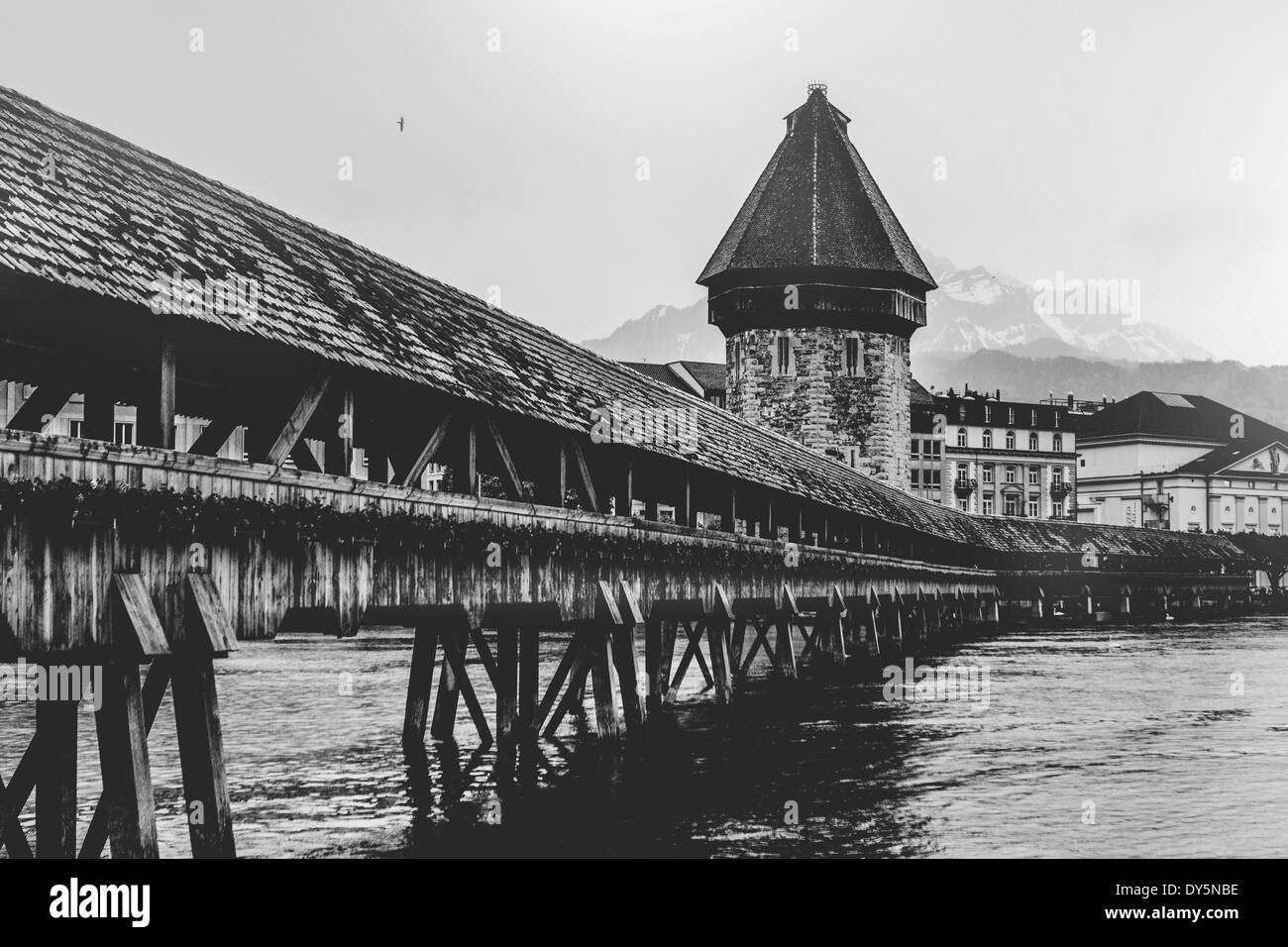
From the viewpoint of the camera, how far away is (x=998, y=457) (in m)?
88.6

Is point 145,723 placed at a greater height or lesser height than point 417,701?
greater

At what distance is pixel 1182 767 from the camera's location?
17.5 metres

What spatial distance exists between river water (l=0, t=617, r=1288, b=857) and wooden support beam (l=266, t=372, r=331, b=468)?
3.69 m

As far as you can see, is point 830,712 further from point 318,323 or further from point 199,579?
point 199,579

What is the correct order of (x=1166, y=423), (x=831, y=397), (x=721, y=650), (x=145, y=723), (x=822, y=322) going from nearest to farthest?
(x=145, y=723), (x=721, y=650), (x=831, y=397), (x=822, y=322), (x=1166, y=423)

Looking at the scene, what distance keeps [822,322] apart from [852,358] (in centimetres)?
151

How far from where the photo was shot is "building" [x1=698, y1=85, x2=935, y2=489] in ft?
159

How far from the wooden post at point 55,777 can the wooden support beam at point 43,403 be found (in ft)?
8.88

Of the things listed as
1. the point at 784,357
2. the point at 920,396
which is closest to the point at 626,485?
the point at 784,357

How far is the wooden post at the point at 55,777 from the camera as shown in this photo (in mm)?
8734

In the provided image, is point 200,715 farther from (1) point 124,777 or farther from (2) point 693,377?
(2) point 693,377

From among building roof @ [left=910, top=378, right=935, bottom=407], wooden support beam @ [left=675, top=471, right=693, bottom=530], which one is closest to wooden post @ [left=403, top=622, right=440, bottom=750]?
wooden support beam @ [left=675, top=471, right=693, bottom=530]

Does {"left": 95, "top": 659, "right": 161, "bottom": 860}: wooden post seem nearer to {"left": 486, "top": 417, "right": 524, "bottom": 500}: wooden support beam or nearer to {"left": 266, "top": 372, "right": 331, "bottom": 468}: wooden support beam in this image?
{"left": 266, "top": 372, "right": 331, "bottom": 468}: wooden support beam

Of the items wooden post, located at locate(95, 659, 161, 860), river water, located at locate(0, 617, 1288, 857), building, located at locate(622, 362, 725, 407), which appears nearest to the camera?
wooden post, located at locate(95, 659, 161, 860)
